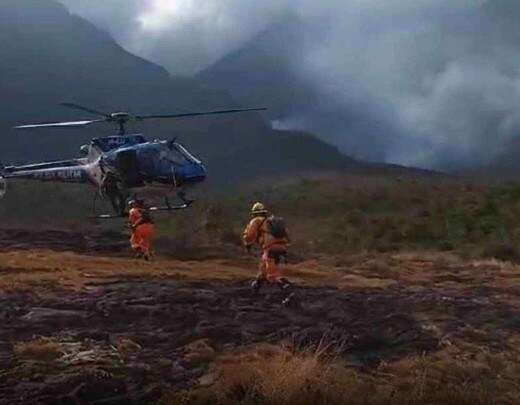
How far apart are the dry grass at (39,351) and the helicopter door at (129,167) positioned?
414 inches

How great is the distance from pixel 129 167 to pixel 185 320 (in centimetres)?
884

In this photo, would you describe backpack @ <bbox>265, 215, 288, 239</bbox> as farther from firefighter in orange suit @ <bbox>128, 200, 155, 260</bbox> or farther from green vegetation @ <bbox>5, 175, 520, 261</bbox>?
green vegetation @ <bbox>5, 175, 520, 261</bbox>

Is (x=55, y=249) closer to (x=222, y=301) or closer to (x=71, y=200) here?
(x=222, y=301)

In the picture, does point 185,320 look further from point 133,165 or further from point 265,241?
point 133,165

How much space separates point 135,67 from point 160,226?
48.3 metres

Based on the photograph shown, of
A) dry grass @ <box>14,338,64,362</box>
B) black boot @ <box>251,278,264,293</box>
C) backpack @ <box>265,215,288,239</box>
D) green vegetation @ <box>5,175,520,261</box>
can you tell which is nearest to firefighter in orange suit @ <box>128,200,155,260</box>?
green vegetation @ <box>5,175,520,261</box>

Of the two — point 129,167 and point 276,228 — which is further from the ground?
point 129,167

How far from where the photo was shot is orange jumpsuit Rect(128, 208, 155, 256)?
817 inches

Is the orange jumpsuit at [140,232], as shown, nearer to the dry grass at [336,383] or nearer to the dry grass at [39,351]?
the dry grass at [39,351]

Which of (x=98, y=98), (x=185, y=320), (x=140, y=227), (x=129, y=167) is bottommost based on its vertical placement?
(x=185, y=320)

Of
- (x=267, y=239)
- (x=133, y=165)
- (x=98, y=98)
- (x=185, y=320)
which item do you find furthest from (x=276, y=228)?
(x=98, y=98)

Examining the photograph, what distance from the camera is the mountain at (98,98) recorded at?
214ft

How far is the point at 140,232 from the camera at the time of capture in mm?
21312

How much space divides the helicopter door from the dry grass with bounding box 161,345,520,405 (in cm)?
1071
